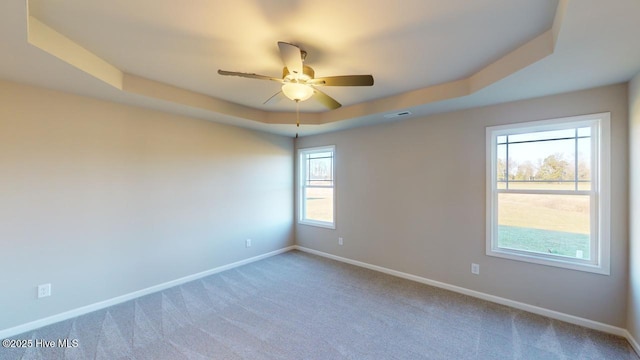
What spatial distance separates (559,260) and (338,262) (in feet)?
9.74

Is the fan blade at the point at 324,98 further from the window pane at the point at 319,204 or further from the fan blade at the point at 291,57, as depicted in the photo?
the window pane at the point at 319,204

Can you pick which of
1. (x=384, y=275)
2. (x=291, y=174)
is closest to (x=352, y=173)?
(x=291, y=174)

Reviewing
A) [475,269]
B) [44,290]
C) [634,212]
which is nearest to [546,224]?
[634,212]

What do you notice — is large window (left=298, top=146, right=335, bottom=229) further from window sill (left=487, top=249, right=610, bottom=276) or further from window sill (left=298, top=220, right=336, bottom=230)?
window sill (left=487, top=249, right=610, bottom=276)

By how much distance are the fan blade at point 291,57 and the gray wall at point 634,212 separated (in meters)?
2.93

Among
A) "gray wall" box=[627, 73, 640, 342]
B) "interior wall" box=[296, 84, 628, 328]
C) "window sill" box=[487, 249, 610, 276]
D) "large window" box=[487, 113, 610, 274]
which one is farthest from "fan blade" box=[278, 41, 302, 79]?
"window sill" box=[487, 249, 610, 276]

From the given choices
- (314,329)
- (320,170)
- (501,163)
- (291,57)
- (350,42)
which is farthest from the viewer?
(320,170)

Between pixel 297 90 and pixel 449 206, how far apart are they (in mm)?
2596

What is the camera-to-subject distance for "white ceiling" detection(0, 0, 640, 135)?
161 cm

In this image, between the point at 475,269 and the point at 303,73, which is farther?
the point at 475,269

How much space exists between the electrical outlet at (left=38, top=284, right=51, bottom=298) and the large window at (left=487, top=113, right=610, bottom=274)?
492 centimetres

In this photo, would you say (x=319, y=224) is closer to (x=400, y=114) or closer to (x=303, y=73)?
(x=400, y=114)

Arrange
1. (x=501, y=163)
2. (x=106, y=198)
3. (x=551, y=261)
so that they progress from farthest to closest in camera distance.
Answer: (x=501, y=163), (x=106, y=198), (x=551, y=261)

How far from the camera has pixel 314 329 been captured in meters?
2.51
